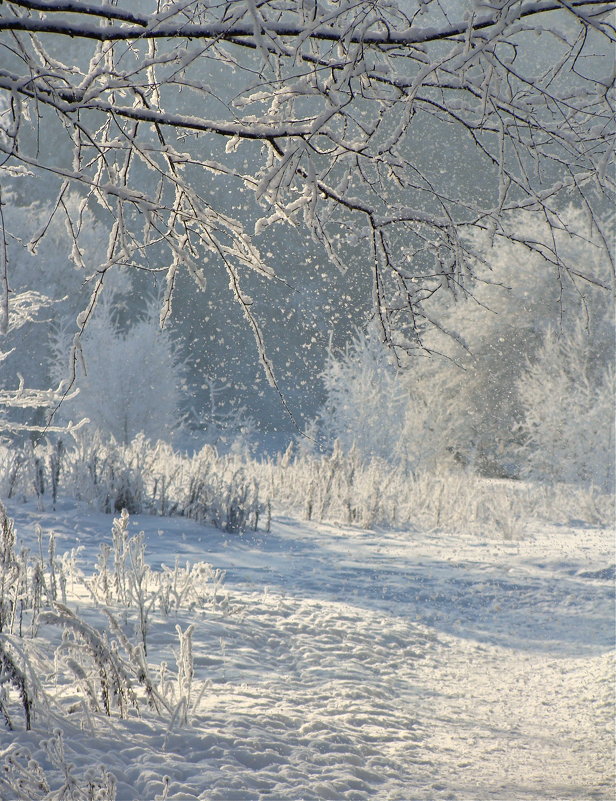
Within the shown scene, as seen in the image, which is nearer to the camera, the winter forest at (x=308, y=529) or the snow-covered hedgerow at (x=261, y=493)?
the winter forest at (x=308, y=529)

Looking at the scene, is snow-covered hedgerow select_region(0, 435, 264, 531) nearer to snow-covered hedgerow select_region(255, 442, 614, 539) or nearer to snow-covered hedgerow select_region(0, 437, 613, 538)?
snow-covered hedgerow select_region(0, 437, 613, 538)

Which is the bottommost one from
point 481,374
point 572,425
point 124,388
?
point 572,425

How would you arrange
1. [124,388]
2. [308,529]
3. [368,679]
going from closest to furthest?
1. [368,679]
2. [308,529]
3. [124,388]

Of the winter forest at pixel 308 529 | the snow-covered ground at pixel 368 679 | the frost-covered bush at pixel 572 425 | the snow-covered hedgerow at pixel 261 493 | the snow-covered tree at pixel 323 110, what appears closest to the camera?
the snow-covered tree at pixel 323 110

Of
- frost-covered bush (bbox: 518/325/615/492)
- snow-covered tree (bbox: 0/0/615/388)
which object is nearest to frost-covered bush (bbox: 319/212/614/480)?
frost-covered bush (bbox: 518/325/615/492)

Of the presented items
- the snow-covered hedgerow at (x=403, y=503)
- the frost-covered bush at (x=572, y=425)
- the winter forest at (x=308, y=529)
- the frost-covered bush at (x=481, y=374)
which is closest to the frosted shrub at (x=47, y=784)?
the winter forest at (x=308, y=529)

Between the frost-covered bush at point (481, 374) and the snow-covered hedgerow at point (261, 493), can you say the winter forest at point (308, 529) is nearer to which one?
the snow-covered hedgerow at point (261, 493)

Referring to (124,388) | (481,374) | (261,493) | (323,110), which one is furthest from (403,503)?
(124,388)

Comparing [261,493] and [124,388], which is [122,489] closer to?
[261,493]

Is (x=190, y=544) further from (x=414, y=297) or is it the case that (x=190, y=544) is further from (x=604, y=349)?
(x=604, y=349)

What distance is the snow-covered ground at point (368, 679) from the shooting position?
2.61 metres

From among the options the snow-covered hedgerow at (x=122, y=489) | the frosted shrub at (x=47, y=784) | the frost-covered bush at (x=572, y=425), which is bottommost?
the frosted shrub at (x=47, y=784)

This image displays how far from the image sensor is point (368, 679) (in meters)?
3.90

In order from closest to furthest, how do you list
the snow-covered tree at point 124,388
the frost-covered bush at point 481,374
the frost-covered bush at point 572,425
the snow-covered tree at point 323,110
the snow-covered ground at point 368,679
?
the snow-covered tree at point 323,110, the snow-covered ground at point 368,679, the frost-covered bush at point 572,425, the frost-covered bush at point 481,374, the snow-covered tree at point 124,388
